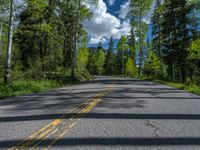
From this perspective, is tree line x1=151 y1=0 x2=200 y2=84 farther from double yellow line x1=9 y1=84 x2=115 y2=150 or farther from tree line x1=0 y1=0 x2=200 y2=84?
double yellow line x1=9 y1=84 x2=115 y2=150

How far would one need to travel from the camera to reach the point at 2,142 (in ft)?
16.2

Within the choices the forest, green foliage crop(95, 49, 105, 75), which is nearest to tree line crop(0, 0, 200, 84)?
the forest

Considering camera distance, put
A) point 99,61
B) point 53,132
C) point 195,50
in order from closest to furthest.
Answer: point 53,132 → point 195,50 → point 99,61

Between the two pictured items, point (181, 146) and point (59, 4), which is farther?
point (59, 4)

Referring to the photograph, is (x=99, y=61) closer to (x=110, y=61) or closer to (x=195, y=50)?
(x=110, y=61)

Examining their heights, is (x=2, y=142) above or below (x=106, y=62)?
below

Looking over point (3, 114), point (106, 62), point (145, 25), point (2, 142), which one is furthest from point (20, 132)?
point (106, 62)

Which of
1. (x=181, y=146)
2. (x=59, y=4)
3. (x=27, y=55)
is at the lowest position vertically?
(x=181, y=146)

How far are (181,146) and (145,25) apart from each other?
38.0 m

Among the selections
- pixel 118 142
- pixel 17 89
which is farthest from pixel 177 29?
pixel 118 142

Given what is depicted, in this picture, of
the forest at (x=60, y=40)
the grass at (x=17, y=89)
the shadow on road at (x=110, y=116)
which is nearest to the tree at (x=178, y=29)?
the forest at (x=60, y=40)

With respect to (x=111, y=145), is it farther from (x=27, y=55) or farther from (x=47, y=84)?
(x=27, y=55)

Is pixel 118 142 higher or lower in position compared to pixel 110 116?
lower

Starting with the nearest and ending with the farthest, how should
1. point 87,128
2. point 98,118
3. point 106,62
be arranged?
point 87,128, point 98,118, point 106,62
